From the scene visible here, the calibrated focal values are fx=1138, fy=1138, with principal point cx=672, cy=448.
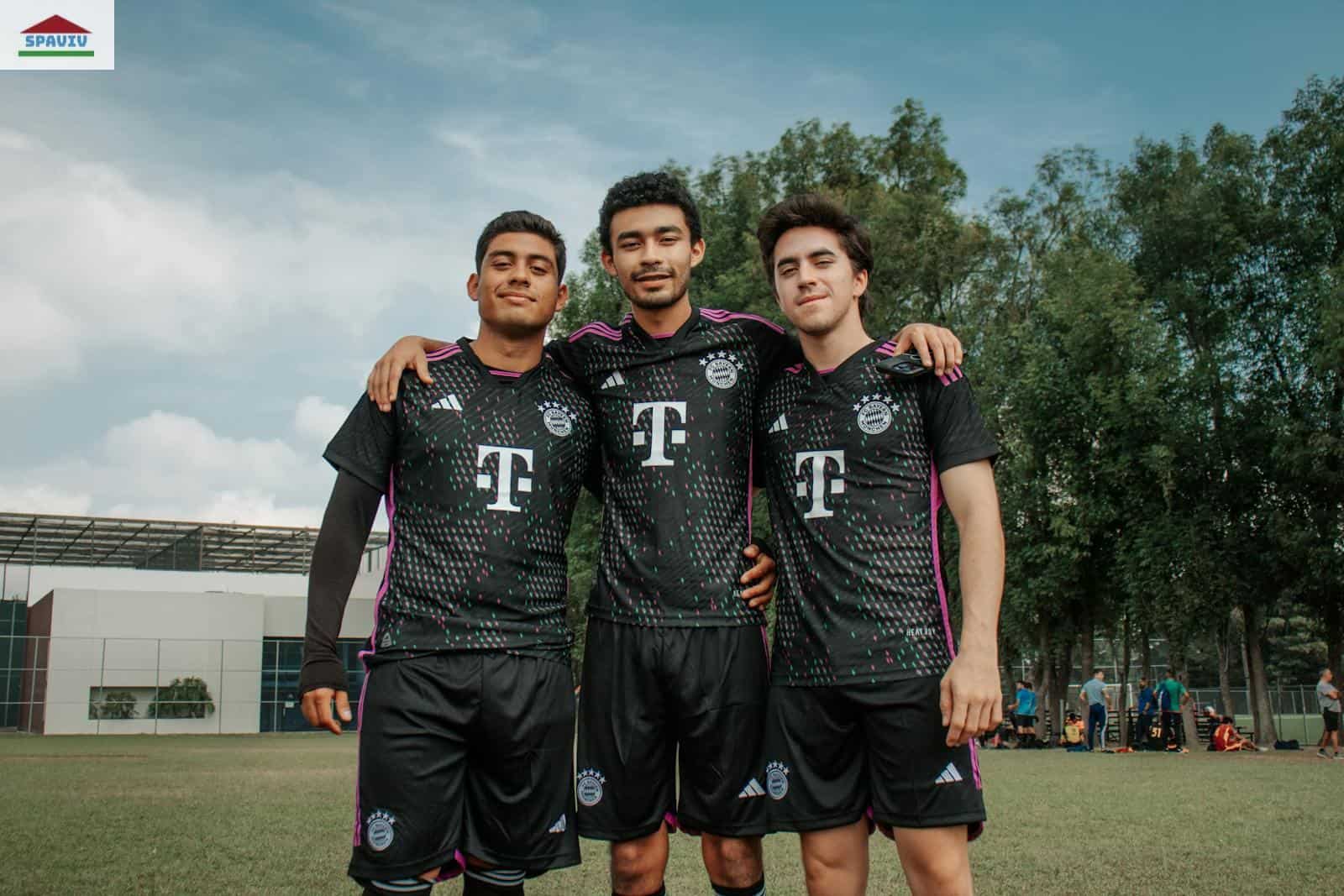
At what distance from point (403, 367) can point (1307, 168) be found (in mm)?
30697

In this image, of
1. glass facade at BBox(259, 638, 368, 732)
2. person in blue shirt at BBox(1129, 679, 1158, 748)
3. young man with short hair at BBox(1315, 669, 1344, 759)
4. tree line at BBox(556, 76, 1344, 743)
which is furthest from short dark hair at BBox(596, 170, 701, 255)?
glass facade at BBox(259, 638, 368, 732)

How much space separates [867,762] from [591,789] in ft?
3.28

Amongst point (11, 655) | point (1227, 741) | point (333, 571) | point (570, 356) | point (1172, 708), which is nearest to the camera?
point (333, 571)

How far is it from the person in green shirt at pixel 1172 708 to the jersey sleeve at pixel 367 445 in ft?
84.2

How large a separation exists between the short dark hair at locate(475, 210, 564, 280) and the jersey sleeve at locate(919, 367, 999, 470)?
1.52 metres

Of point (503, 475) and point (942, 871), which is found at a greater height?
point (503, 475)

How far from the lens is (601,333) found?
15.2 feet

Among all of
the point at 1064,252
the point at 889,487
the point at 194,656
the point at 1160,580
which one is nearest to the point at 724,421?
the point at 889,487

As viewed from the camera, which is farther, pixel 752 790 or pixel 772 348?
pixel 772 348

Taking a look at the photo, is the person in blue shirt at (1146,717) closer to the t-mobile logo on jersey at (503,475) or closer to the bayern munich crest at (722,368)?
the bayern munich crest at (722,368)

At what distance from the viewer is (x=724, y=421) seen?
4332 millimetres

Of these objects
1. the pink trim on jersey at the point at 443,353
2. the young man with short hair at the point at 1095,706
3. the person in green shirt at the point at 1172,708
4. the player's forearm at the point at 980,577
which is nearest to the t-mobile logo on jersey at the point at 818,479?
the player's forearm at the point at 980,577

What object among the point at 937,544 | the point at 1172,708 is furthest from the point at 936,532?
the point at 1172,708

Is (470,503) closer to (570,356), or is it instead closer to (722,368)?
(570,356)
